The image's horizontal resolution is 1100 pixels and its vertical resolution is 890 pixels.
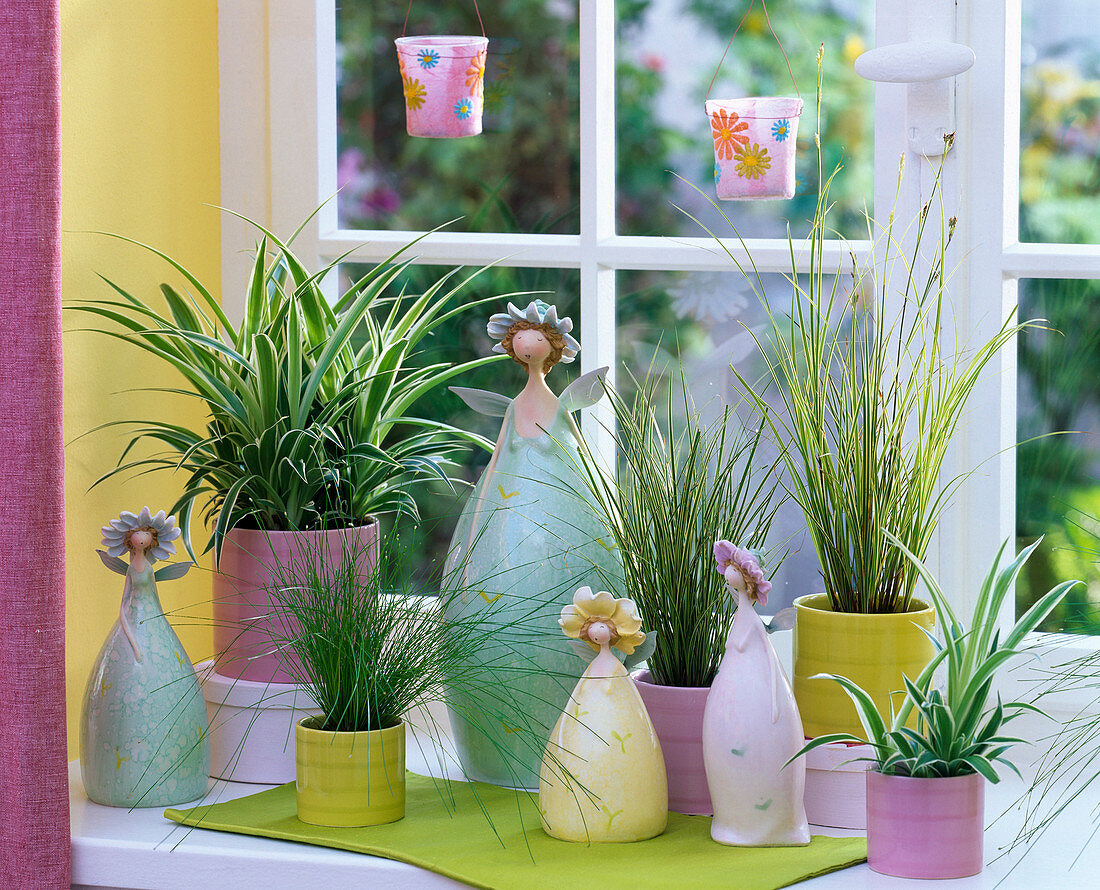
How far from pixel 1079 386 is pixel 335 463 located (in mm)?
876

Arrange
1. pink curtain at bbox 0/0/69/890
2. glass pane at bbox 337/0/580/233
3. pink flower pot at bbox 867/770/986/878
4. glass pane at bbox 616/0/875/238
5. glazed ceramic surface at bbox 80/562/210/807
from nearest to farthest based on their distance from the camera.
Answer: pink flower pot at bbox 867/770/986/878 → pink curtain at bbox 0/0/69/890 → glazed ceramic surface at bbox 80/562/210/807 → glass pane at bbox 616/0/875/238 → glass pane at bbox 337/0/580/233

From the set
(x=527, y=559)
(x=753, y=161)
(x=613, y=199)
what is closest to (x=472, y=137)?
(x=613, y=199)

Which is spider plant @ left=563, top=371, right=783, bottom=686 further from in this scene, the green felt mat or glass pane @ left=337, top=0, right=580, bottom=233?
glass pane @ left=337, top=0, right=580, bottom=233

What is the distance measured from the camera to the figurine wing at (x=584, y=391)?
143 centimetres

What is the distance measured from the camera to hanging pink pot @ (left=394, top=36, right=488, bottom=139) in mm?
1654

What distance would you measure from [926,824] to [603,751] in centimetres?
30

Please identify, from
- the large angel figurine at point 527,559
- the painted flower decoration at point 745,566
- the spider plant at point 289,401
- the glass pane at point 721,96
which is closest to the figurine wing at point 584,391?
the large angel figurine at point 527,559

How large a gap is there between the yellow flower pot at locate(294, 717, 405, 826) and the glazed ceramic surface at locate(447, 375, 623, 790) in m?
0.10

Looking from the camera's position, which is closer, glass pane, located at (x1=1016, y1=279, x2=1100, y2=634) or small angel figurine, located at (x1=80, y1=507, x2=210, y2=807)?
small angel figurine, located at (x1=80, y1=507, x2=210, y2=807)

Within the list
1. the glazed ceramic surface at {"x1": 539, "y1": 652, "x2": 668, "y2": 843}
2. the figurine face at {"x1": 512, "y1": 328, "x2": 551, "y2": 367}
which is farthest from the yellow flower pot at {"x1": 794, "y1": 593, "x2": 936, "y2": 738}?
the figurine face at {"x1": 512, "y1": 328, "x2": 551, "y2": 367}

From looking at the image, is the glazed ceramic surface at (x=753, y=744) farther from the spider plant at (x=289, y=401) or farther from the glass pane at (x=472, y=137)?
the glass pane at (x=472, y=137)

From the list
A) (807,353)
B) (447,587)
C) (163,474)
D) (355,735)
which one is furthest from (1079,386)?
(163,474)

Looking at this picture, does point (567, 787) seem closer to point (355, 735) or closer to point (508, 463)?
point (355, 735)

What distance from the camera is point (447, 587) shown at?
1.43 meters
